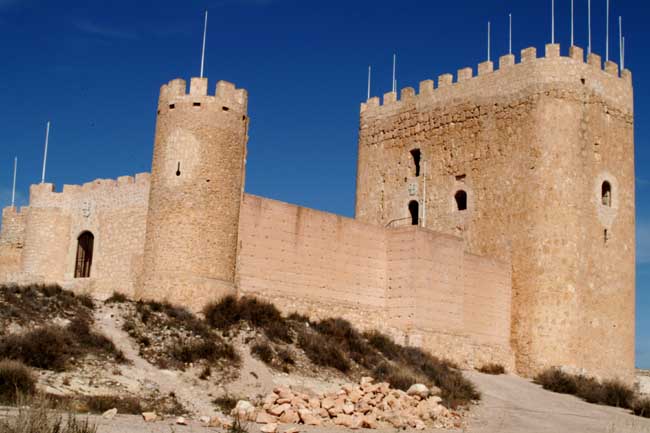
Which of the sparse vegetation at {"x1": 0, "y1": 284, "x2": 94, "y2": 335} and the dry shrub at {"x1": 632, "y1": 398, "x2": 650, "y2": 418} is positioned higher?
→ the sparse vegetation at {"x1": 0, "y1": 284, "x2": 94, "y2": 335}

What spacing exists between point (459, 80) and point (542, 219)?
540 centimetres

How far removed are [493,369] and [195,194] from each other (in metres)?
10.2

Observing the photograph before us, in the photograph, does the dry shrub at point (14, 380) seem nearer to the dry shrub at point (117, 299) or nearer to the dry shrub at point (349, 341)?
the dry shrub at point (117, 299)

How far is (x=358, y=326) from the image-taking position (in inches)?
892

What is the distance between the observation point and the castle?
1998cm

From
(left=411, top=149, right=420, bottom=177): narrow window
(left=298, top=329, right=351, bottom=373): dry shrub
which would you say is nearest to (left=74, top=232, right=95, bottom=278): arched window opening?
(left=298, top=329, right=351, bottom=373): dry shrub

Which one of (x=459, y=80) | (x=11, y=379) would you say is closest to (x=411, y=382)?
(x=11, y=379)

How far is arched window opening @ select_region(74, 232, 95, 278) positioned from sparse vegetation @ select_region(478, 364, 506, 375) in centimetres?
1067

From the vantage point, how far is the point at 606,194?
2747 centimetres

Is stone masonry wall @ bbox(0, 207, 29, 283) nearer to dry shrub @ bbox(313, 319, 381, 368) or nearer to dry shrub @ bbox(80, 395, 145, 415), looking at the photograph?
dry shrub @ bbox(313, 319, 381, 368)

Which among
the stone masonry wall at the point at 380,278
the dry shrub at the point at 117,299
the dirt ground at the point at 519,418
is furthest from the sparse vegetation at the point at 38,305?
the dirt ground at the point at 519,418

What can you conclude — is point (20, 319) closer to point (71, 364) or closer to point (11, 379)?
point (71, 364)

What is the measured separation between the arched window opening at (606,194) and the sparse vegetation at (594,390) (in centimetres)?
567

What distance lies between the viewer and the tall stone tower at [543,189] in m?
25.8
